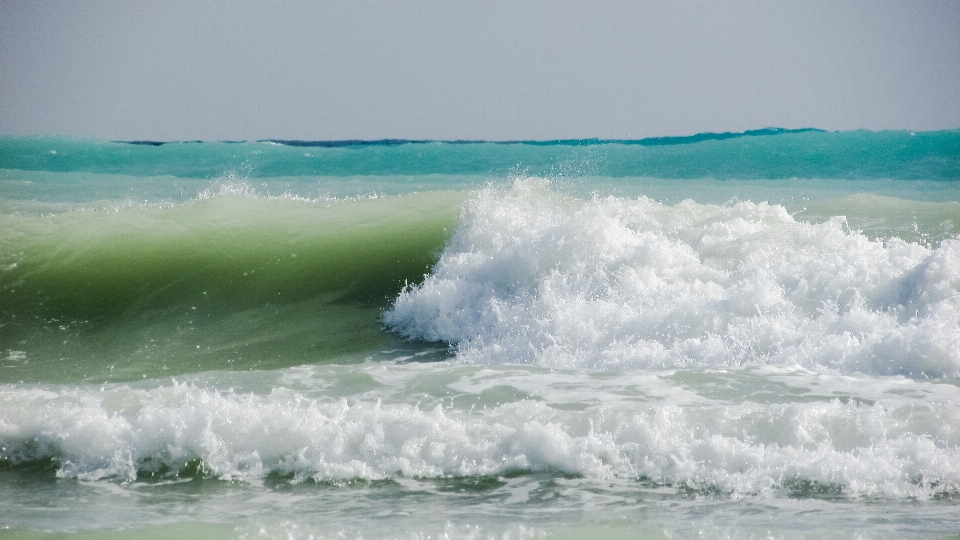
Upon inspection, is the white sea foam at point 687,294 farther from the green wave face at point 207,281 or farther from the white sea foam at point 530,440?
the white sea foam at point 530,440

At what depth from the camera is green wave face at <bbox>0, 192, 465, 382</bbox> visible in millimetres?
7223

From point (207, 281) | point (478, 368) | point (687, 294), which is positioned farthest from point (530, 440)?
point (207, 281)

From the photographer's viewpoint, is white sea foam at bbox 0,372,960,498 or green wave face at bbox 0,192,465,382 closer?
white sea foam at bbox 0,372,960,498

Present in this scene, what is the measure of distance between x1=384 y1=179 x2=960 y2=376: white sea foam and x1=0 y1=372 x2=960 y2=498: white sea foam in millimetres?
1208

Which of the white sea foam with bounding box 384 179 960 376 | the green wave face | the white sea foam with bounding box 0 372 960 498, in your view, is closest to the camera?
the white sea foam with bounding box 0 372 960 498

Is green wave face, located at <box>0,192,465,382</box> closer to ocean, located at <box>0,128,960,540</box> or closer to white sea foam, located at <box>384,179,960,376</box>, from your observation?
ocean, located at <box>0,128,960,540</box>

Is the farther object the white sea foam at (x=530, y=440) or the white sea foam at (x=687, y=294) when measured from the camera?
the white sea foam at (x=687, y=294)

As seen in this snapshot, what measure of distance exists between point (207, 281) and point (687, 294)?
17.7ft

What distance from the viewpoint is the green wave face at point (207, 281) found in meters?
7.22

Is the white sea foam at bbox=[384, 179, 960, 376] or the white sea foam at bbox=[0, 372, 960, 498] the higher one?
the white sea foam at bbox=[384, 179, 960, 376]

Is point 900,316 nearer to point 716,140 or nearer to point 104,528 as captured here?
point 104,528

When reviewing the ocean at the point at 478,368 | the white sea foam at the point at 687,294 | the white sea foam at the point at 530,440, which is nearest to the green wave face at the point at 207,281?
the ocean at the point at 478,368

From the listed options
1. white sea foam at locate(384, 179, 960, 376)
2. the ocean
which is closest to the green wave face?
the ocean

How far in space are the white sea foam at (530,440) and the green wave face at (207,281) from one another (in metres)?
2.34
